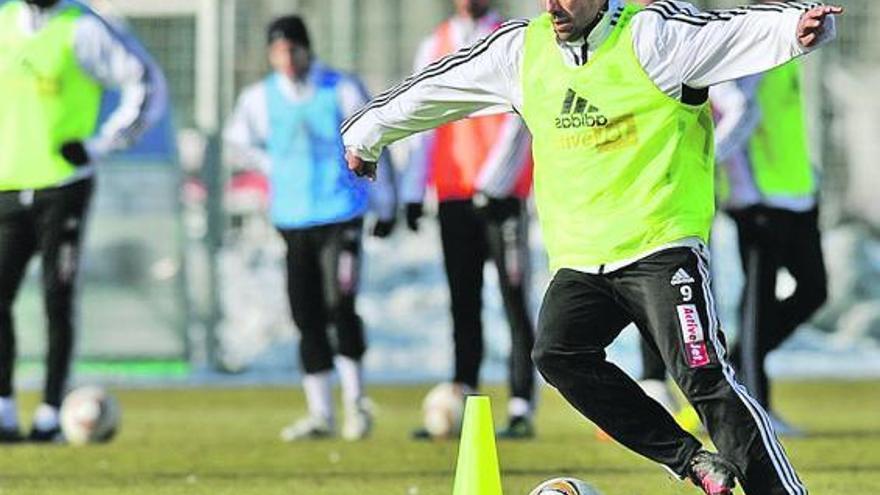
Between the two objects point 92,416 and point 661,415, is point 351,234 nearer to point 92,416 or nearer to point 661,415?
point 92,416

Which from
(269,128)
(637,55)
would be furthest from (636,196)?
(269,128)

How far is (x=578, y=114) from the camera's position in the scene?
7660 millimetres

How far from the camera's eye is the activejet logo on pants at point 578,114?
763 centimetres

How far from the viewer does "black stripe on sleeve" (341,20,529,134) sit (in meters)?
7.96

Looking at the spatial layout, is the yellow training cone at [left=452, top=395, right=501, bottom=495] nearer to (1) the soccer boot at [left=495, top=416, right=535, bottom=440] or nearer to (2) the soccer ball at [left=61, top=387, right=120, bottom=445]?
(1) the soccer boot at [left=495, top=416, right=535, bottom=440]

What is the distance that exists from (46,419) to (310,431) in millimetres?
1422

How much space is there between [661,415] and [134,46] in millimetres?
5459

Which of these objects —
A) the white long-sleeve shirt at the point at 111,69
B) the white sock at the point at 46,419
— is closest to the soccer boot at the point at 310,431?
the white sock at the point at 46,419

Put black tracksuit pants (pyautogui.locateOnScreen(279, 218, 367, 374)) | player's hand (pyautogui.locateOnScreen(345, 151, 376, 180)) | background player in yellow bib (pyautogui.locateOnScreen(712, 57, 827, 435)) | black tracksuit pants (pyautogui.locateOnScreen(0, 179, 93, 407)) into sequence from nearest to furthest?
player's hand (pyautogui.locateOnScreen(345, 151, 376, 180))
black tracksuit pants (pyautogui.locateOnScreen(0, 179, 93, 407))
background player in yellow bib (pyautogui.locateOnScreen(712, 57, 827, 435))
black tracksuit pants (pyautogui.locateOnScreen(279, 218, 367, 374))

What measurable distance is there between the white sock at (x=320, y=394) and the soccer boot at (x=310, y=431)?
37mm

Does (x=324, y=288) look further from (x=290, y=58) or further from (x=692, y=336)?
(x=692, y=336)

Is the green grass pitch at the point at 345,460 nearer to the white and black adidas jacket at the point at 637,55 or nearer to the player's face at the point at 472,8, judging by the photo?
the white and black adidas jacket at the point at 637,55

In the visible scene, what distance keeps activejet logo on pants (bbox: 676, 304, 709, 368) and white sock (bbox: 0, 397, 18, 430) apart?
19.0 ft

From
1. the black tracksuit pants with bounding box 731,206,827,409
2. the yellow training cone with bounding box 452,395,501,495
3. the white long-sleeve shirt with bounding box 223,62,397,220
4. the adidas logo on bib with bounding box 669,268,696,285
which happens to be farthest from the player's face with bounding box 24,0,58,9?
the adidas logo on bib with bounding box 669,268,696,285
